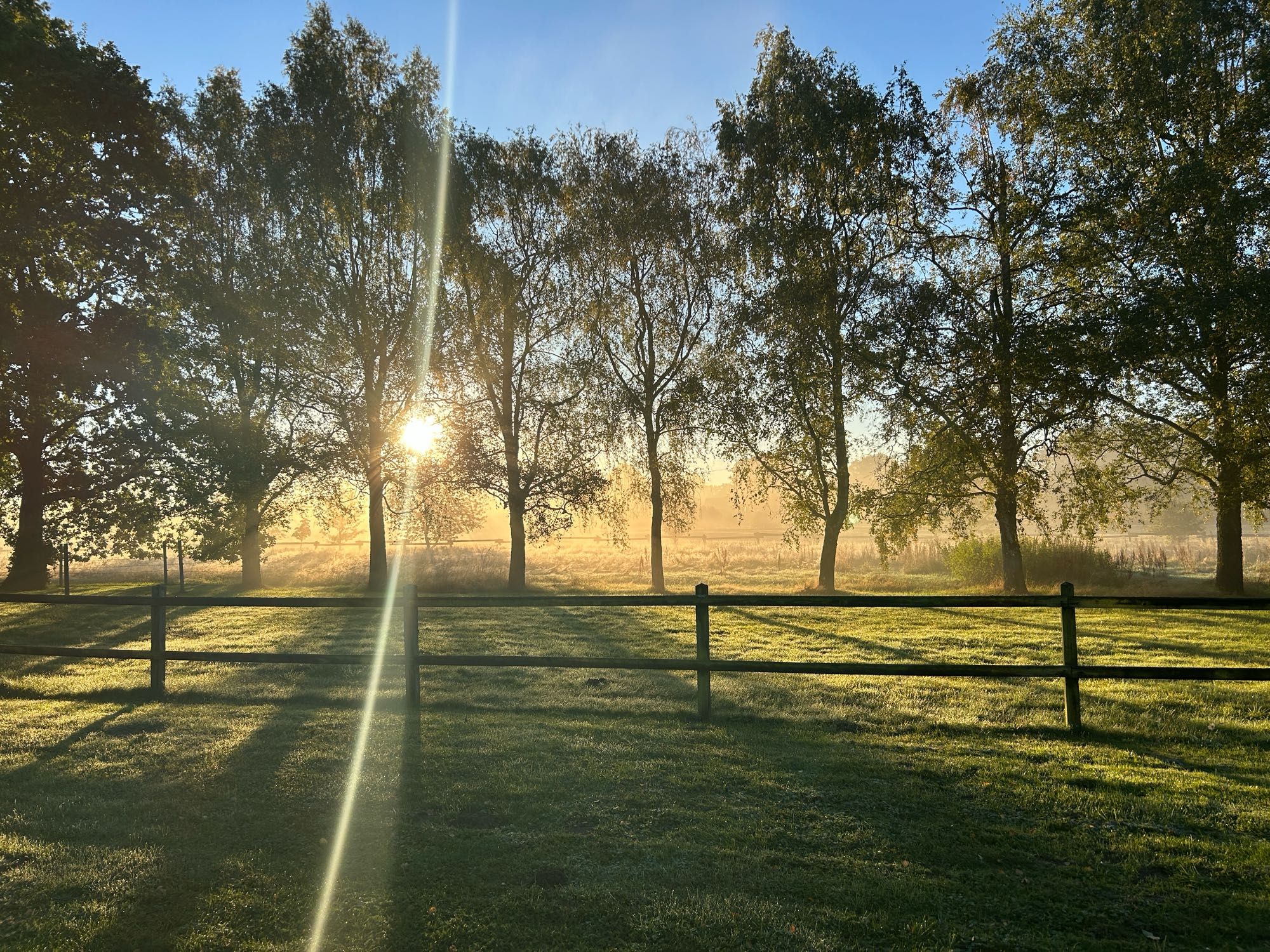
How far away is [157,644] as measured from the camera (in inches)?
410

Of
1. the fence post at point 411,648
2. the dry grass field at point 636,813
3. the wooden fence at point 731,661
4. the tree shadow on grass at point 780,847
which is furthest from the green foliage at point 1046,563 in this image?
the fence post at point 411,648

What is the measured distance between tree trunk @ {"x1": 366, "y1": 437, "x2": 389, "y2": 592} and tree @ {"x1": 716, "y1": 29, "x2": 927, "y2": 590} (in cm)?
1275

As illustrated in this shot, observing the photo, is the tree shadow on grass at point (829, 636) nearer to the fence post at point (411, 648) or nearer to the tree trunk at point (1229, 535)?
the fence post at point (411, 648)

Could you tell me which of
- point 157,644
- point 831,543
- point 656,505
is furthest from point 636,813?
point 656,505

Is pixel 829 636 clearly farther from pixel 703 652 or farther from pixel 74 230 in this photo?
pixel 74 230

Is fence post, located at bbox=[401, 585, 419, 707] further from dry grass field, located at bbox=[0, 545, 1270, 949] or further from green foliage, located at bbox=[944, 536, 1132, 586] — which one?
green foliage, located at bbox=[944, 536, 1132, 586]

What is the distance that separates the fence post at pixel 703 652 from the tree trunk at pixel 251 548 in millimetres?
24485

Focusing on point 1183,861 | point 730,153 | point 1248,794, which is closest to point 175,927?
point 1183,861

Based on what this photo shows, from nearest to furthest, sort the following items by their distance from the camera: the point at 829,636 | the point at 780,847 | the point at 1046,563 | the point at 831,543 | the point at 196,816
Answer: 1. the point at 780,847
2. the point at 196,816
3. the point at 829,636
4. the point at 831,543
5. the point at 1046,563

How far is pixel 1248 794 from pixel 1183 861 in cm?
189

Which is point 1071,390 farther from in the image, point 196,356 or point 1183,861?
point 196,356

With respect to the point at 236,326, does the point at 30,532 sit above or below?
below

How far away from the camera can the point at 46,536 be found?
2628 centimetres

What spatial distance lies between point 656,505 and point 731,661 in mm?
20461
